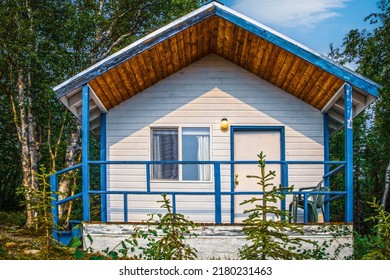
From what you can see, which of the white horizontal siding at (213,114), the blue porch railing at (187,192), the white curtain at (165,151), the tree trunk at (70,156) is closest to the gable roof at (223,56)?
the white horizontal siding at (213,114)

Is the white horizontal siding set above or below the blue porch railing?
above

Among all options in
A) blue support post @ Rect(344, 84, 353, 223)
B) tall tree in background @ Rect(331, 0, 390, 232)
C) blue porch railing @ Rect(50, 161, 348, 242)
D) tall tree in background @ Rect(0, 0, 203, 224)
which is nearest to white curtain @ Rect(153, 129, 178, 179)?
blue porch railing @ Rect(50, 161, 348, 242)

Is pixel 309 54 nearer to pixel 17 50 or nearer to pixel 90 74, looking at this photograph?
pixel 90 74

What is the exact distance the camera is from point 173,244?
19.7 feet

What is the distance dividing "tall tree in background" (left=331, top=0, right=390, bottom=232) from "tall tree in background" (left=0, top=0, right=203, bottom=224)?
567cm

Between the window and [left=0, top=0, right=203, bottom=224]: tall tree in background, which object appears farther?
[left=0, top=0, right=203, bottom=224]: tall tree in background

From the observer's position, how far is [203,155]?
1000 cm

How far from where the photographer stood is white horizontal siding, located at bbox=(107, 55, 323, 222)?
9.99 meters

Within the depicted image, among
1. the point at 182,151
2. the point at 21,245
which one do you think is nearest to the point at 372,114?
the point at 182,151

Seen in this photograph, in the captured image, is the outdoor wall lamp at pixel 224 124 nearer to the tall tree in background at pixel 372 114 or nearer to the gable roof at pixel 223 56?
the gable roof at pixel 223 56

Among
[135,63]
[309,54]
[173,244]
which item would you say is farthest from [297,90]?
[173,244]

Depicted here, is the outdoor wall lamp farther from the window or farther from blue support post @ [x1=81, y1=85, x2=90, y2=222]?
blue support post @ [x1=81, y1=85, x2=90, y2=222]

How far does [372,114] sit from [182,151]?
28.2 feet

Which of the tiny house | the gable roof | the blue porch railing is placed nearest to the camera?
the gable roof
